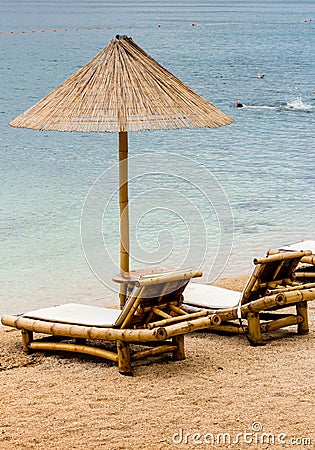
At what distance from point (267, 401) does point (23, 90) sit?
24.4 metres

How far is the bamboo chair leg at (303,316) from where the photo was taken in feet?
17.3

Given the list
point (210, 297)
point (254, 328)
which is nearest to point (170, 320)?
point (254, 328)

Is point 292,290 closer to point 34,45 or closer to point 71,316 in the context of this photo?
point 71,316

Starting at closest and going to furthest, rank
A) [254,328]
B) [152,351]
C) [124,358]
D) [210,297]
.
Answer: [124,358], [152,351], [254,328], [210,297]

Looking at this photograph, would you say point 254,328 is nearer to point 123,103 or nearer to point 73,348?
point 73,348

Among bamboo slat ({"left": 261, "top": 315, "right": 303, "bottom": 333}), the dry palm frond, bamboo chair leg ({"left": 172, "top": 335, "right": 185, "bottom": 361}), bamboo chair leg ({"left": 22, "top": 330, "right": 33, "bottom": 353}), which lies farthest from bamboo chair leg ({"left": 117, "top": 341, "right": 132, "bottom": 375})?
the dry palm frond

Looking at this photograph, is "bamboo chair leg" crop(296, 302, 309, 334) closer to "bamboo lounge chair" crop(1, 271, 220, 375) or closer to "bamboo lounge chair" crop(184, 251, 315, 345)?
"bamboo lounge chair" crop(184, 251, 315, 345)

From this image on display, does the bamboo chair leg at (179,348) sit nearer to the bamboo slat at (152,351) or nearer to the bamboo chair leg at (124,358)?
the bamboo slat at (152,351)

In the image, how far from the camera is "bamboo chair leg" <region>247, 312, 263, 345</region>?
5.08m

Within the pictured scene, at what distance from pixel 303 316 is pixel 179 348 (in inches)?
37.1

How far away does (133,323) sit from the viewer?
4621mm

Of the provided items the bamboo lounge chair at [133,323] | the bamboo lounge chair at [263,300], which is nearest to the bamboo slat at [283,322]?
the bamboo lounge chair at [263,300]

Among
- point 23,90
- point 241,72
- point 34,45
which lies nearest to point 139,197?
point 23,90

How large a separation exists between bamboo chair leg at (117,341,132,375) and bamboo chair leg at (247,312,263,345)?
34.5 inches
